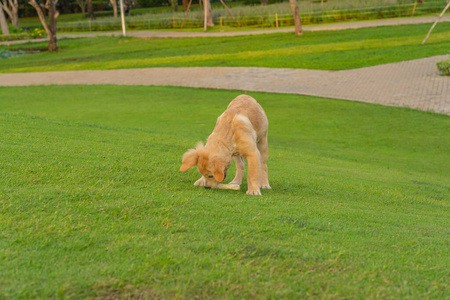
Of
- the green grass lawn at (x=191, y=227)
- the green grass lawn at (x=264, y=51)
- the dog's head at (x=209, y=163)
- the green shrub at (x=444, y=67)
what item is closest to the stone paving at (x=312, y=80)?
the green shrub at (x=444, y=67)

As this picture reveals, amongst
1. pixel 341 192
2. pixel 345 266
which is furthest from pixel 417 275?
pixel 341 192

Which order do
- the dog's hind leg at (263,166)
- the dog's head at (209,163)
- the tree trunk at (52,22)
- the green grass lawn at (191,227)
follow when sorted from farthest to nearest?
1. the tree trunk at (52,22)
2. the dog's hind leg at (263,166)
3. the dog's head at (209,163)
4. the green grass lawn at (191,227)

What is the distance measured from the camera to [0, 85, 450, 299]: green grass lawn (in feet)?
10.4

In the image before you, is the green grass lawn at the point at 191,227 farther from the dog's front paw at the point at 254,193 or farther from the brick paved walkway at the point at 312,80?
the brick paved walkway at the point at 312,80

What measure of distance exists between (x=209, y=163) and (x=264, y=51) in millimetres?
27881

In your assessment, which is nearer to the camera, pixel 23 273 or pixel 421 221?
pixel 23 273

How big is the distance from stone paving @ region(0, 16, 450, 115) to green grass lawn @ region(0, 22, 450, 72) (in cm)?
181

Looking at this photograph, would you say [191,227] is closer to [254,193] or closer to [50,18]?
[254,193]

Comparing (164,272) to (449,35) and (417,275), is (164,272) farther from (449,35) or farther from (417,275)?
(449,35)

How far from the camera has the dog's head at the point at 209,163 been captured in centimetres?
525

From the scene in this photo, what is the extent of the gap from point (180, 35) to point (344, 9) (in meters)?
17.4

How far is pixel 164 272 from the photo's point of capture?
3242mm

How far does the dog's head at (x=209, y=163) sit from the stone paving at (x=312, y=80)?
507 inches

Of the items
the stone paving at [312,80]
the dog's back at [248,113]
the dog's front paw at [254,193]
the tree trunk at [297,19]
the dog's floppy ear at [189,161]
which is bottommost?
the stone paving at [312,80]
